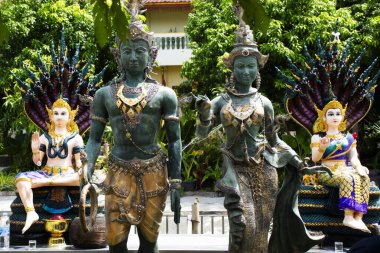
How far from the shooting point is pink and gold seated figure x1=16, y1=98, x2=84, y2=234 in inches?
315

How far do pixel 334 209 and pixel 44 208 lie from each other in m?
3.18

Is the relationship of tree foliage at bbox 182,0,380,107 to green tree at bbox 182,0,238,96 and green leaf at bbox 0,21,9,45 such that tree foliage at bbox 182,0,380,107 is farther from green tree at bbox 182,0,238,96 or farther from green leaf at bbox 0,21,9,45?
green leaf at bbox 0,21,9,45

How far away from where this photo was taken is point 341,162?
791 centimetres

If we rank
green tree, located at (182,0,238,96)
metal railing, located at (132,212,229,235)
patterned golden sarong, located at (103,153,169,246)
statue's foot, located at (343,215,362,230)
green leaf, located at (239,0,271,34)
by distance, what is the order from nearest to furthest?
green leaf, located at (239,0,271,34)
patterned golden sarong, located at (103,153,169,246)
statue's foot, located at (343,215,362,230)
metal railing, located at (132,212,229,235)
green tree, located at (182,0,238,96)

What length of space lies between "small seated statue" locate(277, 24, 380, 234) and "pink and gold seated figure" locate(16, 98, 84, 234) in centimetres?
249

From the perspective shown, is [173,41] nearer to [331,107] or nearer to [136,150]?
[331,107]

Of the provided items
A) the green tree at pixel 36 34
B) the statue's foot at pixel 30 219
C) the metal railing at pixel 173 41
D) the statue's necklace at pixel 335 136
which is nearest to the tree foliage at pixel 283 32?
the green tree at pixel 36 34

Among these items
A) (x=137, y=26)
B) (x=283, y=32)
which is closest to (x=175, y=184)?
(x=137, y=26)

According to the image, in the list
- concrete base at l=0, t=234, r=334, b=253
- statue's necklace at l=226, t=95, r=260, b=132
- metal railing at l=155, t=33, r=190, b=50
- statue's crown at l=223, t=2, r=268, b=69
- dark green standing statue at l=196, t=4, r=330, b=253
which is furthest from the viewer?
metal railing at l=155, t=33, r=190, b=50

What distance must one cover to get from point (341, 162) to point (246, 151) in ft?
6.94

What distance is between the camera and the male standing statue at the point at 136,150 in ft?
19.2

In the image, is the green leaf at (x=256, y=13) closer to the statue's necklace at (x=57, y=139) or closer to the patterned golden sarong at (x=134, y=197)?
the patterned golden sarong at (x=134, y=197)

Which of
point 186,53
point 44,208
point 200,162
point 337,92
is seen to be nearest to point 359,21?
point 200,162

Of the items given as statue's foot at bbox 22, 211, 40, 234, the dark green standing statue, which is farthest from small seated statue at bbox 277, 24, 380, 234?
statue's foot at bbox 22, 211, 40, 234
